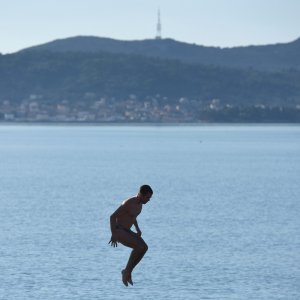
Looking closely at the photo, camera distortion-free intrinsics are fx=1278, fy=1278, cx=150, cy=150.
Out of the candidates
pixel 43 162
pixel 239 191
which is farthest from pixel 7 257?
pixel 43 162

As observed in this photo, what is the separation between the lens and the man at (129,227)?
27.8m

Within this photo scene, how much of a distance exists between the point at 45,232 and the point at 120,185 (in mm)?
50302

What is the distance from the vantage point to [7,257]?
72250 mm

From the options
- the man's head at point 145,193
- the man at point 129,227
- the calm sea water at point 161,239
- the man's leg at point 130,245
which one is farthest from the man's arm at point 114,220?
the calm sea water at point 161,239

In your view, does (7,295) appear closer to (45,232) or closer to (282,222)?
(45,232)

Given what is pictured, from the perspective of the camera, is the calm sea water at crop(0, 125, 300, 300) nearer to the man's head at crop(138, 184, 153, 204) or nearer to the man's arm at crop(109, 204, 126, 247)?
the man's arm at crop(109, 204, 126, 247)

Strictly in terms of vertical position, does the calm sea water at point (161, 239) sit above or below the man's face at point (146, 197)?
below

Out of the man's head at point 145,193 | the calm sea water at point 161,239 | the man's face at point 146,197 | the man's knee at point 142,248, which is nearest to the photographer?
the man's head at point 145,193

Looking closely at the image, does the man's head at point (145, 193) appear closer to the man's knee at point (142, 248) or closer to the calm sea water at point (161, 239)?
the man's knee at point (142, 248)

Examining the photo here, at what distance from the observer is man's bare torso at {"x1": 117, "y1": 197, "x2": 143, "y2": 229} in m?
27.8

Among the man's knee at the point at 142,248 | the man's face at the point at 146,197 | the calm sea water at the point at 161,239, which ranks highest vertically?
the man's face at the point at 146,197

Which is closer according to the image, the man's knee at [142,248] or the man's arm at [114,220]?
the man's arm at [114,220]

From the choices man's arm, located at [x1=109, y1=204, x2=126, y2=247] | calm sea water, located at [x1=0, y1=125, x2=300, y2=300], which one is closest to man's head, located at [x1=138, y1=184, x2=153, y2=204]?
man's arm, located at [x1=109, y1=204, x2=126, y2=247]

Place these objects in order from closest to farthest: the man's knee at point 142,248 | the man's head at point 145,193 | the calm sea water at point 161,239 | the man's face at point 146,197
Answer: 1. the man's head at point 145,193
2. the man's face at point 146,197
3. the man's knee at point 142,248
4. the calm sea water at point 161,239
